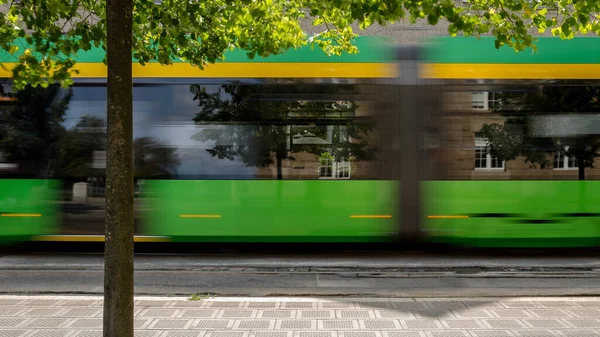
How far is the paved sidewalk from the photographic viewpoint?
459 cm

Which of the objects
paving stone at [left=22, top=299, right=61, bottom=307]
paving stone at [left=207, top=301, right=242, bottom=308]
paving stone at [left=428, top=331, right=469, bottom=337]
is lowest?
paving stone at [left=428, top=331, right=469, bottom=337]

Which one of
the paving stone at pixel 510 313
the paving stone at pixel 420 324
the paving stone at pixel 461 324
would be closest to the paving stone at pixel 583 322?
the paving stone at pixel 510 313

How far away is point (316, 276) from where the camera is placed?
23.5ft

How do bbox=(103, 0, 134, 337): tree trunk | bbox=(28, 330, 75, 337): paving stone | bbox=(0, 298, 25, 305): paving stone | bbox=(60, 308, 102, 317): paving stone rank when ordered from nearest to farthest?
bbox=(103, 0, 134, 337): tree trunk
bbox=(28, 330, 75, 337): paving stone
bbox=(60, 308, 102, 317): paving stone
bbox=(0, 298, 25, 305): paving stone

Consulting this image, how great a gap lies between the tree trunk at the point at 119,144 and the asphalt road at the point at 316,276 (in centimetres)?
303

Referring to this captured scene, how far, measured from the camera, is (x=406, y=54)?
820 cm

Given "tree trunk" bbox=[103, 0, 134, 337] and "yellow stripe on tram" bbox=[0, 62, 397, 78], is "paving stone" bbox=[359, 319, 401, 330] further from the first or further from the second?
"yellow stripe on tram" bbox=[0, 62, 397, 78]

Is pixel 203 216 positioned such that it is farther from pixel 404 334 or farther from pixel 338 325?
pixel 404 334

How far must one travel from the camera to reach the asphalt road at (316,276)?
642 centimetres

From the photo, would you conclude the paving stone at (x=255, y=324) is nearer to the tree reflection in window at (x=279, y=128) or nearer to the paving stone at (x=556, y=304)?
the paving stone at (x=556, y=304)

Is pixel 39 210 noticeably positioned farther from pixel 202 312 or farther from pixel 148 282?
pixel 202 312

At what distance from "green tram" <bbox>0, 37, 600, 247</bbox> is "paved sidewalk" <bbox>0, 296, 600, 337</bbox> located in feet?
8.11

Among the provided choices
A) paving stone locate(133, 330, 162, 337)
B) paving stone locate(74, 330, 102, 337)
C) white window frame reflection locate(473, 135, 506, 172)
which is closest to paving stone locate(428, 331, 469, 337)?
paving stone locate(133, 330, 162, 337)

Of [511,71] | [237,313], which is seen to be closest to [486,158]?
[511,71]
